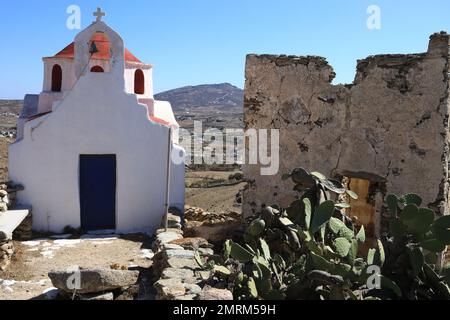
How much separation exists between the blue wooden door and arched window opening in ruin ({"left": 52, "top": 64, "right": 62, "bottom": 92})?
310 cm

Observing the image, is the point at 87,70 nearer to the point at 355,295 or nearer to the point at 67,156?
the point at 67,156

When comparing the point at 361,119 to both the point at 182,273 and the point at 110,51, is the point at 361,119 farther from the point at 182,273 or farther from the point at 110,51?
the point at 110,51

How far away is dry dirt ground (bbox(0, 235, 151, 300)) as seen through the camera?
733 centimetres

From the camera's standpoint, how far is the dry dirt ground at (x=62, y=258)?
733cm

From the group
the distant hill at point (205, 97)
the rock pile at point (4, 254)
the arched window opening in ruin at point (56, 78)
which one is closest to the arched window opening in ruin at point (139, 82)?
the arched window opening in ruin at point (56, 78)

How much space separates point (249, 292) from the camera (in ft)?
16.9

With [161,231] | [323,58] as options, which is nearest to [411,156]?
[323,58]

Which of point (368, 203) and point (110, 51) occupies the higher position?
point (110, 51)

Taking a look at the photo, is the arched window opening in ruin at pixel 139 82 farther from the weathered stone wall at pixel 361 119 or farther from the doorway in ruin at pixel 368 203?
the doorway in ruin at pixel 368 203

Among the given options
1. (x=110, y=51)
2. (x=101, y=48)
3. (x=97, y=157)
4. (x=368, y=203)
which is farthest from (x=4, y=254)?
(x=368, y=203)

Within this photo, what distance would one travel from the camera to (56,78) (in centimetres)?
1302

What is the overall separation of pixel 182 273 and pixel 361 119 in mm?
4511

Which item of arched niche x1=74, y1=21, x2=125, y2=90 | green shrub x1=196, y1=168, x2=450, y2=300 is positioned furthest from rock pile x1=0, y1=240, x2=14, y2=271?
green shrub x1=196, y1=168, x2=450, y2=300

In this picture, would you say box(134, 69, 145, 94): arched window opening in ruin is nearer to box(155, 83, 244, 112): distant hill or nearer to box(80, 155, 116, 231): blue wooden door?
box(80, 155, 116, 231): blue wooden door
